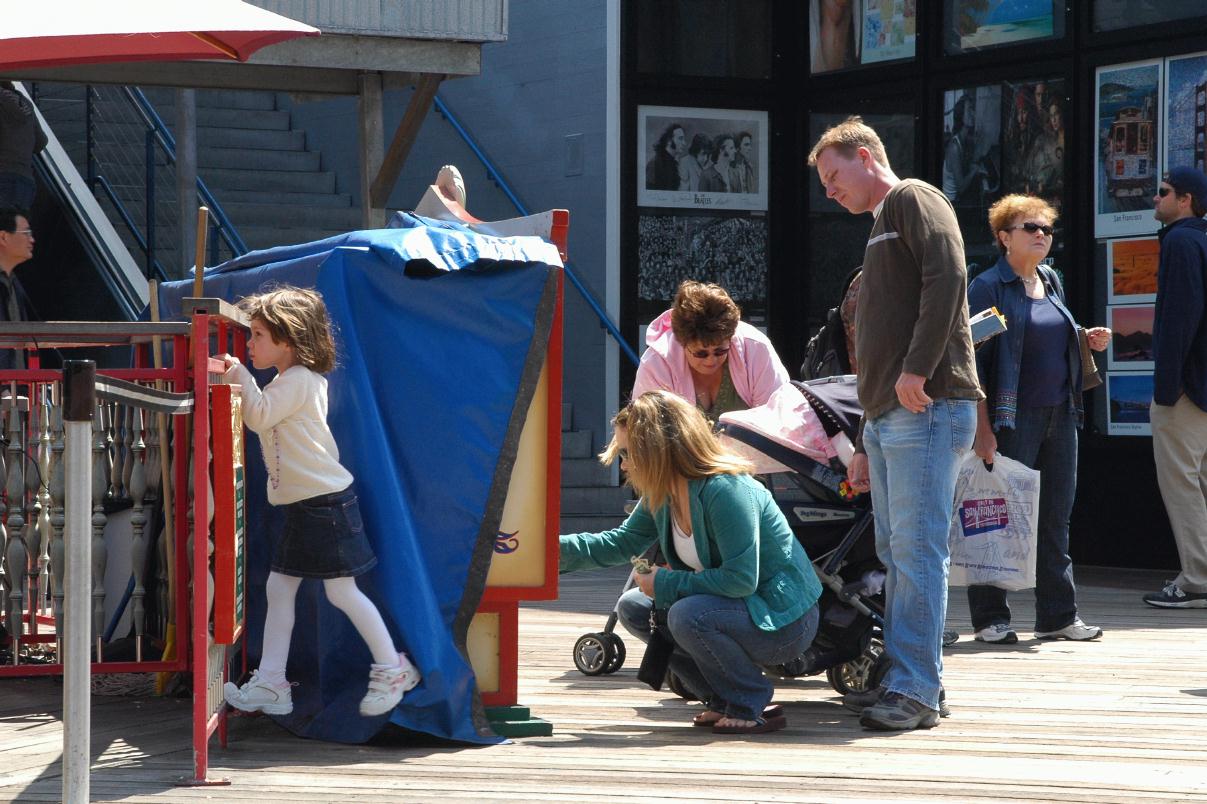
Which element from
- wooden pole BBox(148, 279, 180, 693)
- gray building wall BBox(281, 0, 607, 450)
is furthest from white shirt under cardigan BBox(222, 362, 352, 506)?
gray building wall BBox(281, 0, 607, 450)

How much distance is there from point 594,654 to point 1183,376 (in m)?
3.62

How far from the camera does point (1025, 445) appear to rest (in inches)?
275

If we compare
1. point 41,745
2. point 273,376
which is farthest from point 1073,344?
point 41,745

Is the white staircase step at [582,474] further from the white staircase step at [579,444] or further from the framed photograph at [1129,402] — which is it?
the framed photograph at [1129,402]

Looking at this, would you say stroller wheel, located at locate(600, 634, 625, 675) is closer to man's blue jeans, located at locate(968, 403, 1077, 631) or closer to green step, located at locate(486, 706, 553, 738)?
green step, located at locate(486, 706, 553, 738)

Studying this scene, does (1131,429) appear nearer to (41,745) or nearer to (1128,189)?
(1128,189)

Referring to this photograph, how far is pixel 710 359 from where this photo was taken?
578cm

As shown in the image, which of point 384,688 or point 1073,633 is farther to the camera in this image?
point 1073,633

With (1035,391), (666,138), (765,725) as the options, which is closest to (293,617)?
(765,725)

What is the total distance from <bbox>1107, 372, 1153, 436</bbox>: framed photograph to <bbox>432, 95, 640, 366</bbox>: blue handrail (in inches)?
129

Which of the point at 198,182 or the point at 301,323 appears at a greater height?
the point at 198,182

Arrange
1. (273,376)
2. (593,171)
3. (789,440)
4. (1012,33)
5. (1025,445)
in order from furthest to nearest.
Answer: (593,171)
(1012,33)
(1025,445)
(789,440)
(273,376)

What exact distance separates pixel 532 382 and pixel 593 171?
285 inches

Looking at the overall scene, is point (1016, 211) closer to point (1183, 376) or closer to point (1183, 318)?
→ point (1183, 318)
